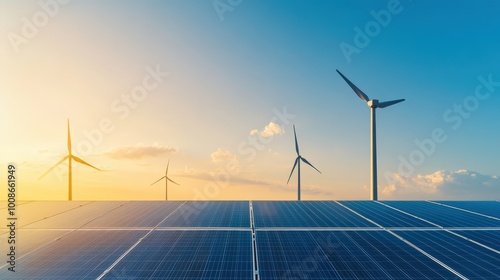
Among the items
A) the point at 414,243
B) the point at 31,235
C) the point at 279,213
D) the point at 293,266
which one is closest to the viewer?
the point at 293,266

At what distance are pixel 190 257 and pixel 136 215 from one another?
35.6 ft

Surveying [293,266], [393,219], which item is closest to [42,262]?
[293,266]

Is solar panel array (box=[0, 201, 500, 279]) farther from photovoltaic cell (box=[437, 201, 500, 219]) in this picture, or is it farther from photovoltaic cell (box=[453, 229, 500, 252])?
photovoltaic cell (box=[437, 201, 500, 219])

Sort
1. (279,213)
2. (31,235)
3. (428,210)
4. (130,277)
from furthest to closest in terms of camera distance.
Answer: (428,210) < (279,213) < (31,235) < (130,277)

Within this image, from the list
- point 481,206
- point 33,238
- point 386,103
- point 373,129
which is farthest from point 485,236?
point 33,238

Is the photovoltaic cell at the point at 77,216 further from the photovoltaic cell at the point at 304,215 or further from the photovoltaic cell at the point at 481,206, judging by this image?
the photovoltaic cell at the point at 481,206

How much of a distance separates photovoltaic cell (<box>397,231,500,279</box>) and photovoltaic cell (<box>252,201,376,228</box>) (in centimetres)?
349

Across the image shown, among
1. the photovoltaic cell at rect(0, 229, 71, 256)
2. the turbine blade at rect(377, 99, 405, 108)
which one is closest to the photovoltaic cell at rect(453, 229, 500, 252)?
the turbine blade at rect(377, 99, 405, 108)

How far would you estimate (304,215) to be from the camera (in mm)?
23750

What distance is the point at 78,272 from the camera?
45.3 ft

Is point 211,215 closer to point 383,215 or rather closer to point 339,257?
point 339,257

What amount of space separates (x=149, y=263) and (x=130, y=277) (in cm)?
138

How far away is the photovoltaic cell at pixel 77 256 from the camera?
1371 cm

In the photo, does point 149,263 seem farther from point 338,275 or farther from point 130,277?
point 338,275
